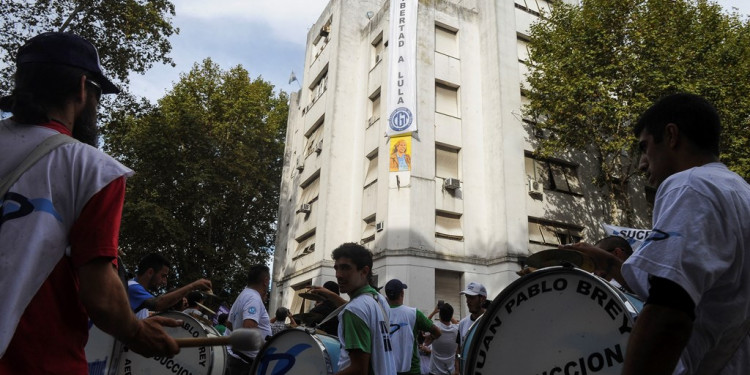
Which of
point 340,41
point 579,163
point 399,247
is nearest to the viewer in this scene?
point 399,247

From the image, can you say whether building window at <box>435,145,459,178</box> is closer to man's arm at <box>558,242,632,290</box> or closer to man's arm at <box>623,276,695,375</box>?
man's arm at <box>558,242,632,290</box>

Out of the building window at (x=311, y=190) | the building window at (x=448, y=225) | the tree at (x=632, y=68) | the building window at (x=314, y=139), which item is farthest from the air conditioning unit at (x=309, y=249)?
the tree at (x=632, y=68)

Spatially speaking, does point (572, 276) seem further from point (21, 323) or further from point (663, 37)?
point (663, 37)

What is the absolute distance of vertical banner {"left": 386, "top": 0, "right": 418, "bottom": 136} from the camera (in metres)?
20.2

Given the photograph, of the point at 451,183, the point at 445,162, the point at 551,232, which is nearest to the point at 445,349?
the point at 451,183

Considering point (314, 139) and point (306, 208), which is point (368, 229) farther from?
point (314, 139)

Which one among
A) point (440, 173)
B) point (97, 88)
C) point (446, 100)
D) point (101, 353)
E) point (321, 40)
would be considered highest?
point (321, 40)

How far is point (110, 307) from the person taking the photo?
1.72 metres

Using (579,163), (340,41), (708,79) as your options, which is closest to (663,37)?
(708,79)

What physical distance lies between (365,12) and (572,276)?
2603cm

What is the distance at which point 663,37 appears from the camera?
17547 mm

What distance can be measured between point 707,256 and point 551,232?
65.6ft

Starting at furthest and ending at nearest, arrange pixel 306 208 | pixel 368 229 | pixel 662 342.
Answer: pixel 306 208 → pixel 368 229 → pixel 662 342

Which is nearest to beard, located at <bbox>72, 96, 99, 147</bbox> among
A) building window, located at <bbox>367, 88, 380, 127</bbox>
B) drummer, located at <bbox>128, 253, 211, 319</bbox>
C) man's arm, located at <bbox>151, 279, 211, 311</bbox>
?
drummer, located at <bbox>128, 253, 211, 319</bbox>
